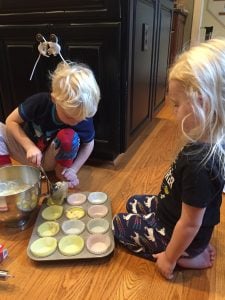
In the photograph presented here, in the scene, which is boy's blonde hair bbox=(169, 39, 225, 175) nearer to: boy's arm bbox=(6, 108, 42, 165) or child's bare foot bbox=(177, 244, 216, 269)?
child's bare foot bbox=(177, 244, 216, 269)

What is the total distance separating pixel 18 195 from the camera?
0.79 metres

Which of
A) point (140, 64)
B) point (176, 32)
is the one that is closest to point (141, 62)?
point (140, 64)

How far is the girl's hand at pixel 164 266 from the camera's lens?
708 millimetres

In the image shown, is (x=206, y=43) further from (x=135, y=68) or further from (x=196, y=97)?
(x=135, y=68)

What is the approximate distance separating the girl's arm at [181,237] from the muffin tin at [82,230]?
0.49ft

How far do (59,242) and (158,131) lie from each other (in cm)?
113

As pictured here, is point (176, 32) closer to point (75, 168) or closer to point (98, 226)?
point (75, 168)

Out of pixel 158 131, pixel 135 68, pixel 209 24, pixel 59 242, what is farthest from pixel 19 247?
pixel 209 24

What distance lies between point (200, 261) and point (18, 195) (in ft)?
1.78

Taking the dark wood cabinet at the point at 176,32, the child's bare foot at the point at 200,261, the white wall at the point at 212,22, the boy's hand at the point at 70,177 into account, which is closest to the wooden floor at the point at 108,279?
the child's bare foot at the point at 200,261

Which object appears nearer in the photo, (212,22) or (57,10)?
(57,10)

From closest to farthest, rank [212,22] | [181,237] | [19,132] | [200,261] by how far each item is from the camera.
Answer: [181,237] → [200,261] → [19,132] → [212,22]

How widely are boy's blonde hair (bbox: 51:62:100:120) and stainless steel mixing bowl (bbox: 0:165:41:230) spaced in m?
0.26

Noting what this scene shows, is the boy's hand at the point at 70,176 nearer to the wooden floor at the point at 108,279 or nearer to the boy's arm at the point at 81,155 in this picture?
the boy's arm at the point at 81,155
